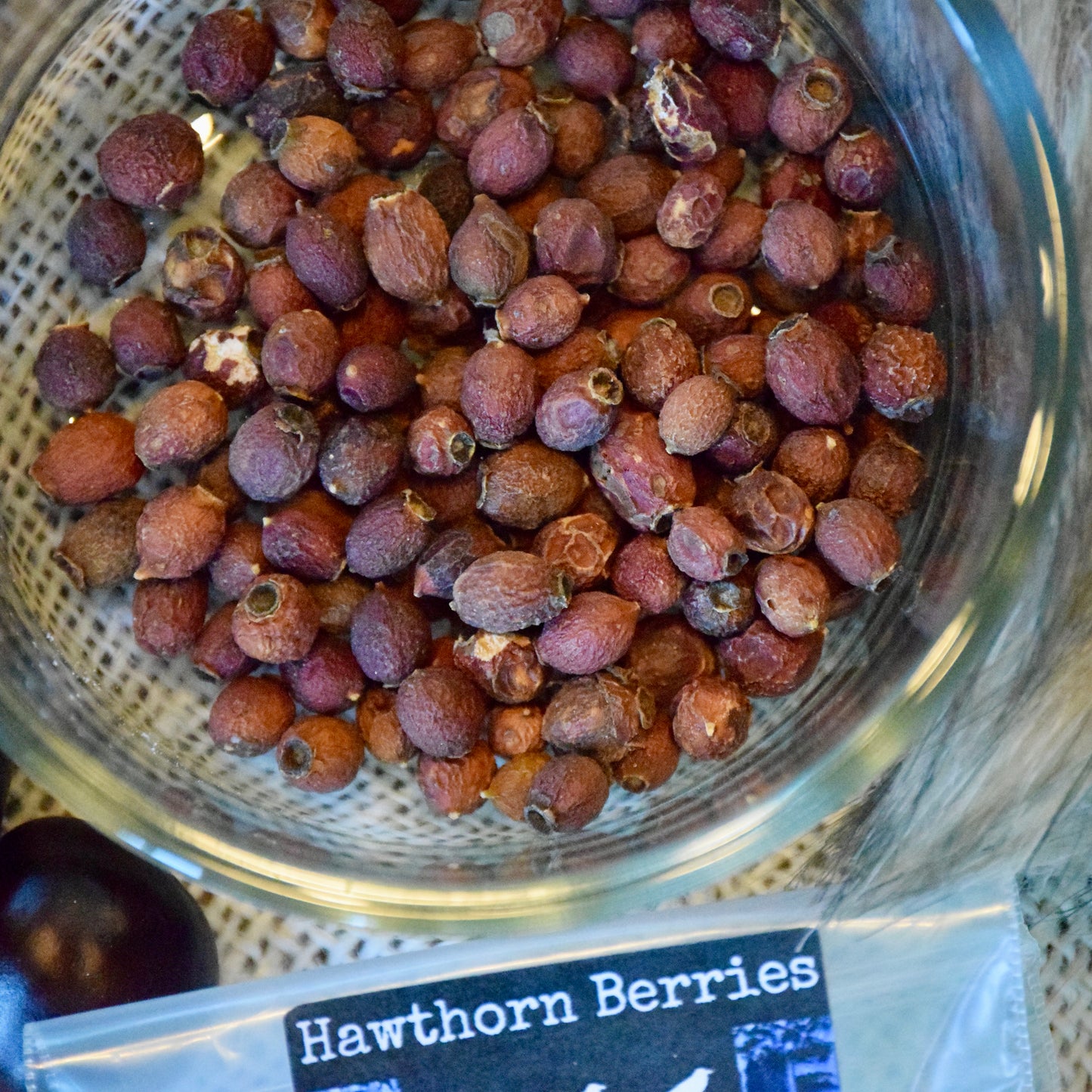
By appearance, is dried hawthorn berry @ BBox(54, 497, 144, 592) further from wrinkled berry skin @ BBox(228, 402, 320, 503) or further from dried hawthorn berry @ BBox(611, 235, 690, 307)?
dried hawthorn berry @ BBox(611, 235, 690, 307)

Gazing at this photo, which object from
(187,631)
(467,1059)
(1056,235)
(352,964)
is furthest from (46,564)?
(1056,235)

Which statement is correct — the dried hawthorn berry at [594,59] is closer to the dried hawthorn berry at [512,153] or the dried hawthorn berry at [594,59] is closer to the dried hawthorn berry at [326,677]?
the dried hawthorn berry at [512,153]

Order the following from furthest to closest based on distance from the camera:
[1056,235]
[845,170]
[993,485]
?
[845,170], [993,485], [1056,235]

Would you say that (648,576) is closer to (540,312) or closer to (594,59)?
(540,312)

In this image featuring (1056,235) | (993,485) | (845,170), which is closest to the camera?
(1056,235)

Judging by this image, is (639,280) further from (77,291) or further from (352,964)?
(352,964)

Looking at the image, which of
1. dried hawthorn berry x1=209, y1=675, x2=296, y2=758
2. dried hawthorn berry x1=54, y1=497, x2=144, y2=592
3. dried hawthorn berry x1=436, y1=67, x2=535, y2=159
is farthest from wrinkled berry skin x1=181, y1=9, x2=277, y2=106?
dried hawthorn berry x1=209, y1=675, x2=296, y2=758

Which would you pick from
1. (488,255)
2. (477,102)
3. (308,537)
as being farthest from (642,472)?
(477,102)
